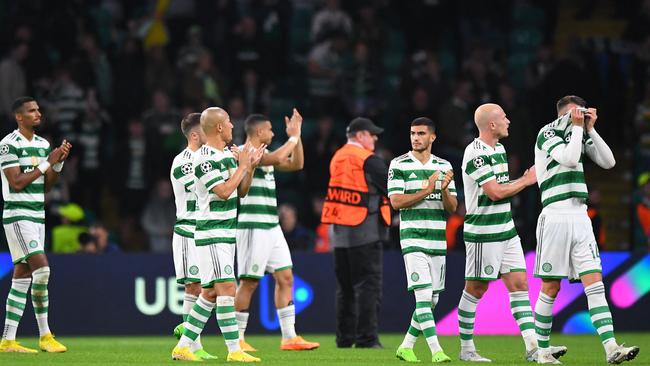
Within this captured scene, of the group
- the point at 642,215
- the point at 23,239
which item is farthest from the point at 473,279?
the point at 642,215

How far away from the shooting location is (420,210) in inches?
493

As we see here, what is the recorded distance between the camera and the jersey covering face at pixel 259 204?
14328 millimetres

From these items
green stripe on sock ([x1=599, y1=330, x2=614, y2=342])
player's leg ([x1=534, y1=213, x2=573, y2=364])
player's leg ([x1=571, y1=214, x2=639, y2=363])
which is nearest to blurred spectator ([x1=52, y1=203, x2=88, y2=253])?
player's leg ([x1=534, y1=213, x2=573, y2=364])

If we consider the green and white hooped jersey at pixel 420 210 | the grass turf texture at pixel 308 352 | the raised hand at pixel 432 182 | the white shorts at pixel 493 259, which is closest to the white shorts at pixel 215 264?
the grass turf texture at pixel 308 352

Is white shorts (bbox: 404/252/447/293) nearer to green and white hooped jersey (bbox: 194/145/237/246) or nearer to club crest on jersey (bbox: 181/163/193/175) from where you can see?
green and white hooped jersey (bbox: 194/145/237/246)

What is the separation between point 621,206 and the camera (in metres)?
22.8

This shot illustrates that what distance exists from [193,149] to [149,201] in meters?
7.87

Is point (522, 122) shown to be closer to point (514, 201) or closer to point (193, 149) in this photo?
point (514, 201)

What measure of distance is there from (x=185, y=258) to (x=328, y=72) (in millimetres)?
9565

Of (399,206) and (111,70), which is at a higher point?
(111,70)

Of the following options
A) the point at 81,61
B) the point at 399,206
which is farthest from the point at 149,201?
the point at 399,206

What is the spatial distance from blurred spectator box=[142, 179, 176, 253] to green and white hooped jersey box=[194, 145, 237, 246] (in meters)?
9.16

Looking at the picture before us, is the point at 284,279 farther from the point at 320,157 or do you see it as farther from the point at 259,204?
the point at 320,157

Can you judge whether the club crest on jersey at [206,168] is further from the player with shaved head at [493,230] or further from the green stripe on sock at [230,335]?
the player with shaved head at [493,230]
